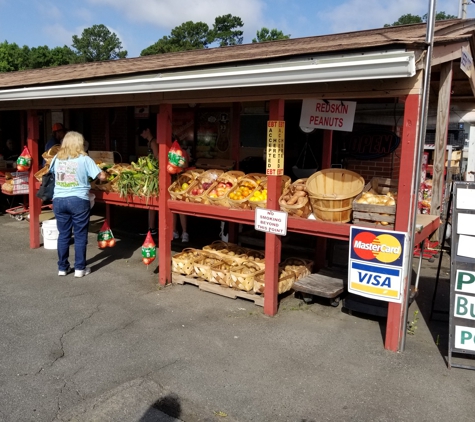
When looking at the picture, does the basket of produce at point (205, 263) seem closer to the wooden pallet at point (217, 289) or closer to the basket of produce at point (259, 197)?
the wooden pallet at point (217, 289)

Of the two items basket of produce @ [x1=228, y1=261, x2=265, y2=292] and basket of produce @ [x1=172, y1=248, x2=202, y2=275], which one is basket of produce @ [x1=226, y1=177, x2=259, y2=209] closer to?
basket of produce @ [x1=228, y1=261, x2=265, y2=292]

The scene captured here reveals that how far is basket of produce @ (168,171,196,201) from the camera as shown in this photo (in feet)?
19.4

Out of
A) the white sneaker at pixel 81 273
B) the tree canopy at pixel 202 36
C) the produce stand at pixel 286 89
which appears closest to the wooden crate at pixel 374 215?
the produce stand at pixel 286 89

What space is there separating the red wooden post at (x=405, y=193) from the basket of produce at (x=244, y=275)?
170cm

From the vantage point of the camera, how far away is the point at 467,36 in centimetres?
458

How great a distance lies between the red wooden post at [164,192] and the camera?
19.3 feet

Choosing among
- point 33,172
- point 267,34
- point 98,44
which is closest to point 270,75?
point 33,172

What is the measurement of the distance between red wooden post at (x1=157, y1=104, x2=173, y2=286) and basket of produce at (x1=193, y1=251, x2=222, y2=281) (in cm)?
42

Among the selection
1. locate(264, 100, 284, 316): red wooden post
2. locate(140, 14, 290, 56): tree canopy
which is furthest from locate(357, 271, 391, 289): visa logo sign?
locate(140, 14, 290, 56): tree canopy

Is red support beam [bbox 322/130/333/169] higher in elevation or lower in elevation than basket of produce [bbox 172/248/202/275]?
higher

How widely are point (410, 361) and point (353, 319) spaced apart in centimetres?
100

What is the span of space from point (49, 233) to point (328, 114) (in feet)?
16.9

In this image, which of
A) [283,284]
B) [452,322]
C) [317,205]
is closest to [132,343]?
[283,284]

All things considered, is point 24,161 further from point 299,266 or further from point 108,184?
point 299,266
